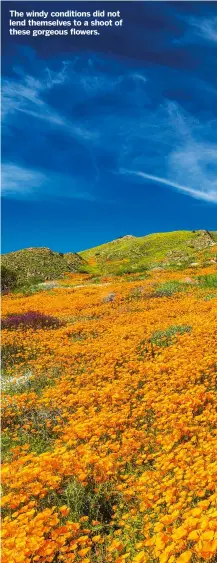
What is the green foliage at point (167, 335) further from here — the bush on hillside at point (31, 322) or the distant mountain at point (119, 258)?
the distant mountain at point (119, 258)

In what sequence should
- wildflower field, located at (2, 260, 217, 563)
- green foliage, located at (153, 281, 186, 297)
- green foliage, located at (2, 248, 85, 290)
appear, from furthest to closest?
green foliage, located at (2, 248, 85, 290), green foliage, located at (153, 281, 186, 297), wildflower field, located at (2, 260, 217, 563)

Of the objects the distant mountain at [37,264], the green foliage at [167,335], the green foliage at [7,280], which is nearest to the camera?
the green foliage at [167,335]

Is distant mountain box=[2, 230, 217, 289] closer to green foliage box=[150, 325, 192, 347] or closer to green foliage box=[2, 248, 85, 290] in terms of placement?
green foliage box=[2, 248, 85, 290]

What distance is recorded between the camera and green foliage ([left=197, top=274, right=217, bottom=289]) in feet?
88.5

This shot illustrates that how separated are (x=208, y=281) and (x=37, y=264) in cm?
3320

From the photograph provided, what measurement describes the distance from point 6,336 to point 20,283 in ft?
89.8

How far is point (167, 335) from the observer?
14633 mm

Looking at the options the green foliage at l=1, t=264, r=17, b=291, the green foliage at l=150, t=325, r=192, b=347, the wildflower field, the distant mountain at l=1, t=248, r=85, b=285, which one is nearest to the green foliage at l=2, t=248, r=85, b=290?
the distant mountain at l=1, t=248, r=85, b=285

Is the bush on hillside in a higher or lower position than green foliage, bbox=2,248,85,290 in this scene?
A: lower

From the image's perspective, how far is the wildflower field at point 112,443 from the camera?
5.20 meters

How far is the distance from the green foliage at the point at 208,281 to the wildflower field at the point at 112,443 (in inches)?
387

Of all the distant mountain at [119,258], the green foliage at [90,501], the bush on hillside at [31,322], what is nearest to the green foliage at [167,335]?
the bush on hillside at [31,322]

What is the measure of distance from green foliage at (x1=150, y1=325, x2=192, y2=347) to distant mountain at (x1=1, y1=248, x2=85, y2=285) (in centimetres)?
3140

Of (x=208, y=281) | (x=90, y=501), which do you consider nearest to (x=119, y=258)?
(x=208, y=281)
